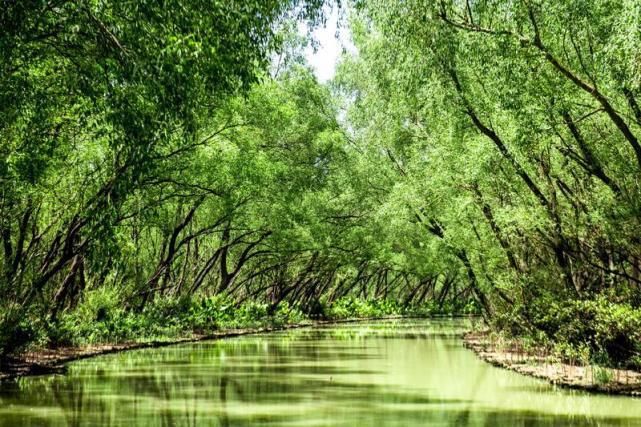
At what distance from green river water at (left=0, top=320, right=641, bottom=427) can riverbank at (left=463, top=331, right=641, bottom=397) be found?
379 millimetres

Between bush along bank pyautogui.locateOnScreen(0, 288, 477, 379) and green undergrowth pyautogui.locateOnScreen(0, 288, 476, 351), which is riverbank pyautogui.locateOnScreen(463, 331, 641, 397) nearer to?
bush along bank pyautogui.locateOnScreen(0, 288, 477, 379)

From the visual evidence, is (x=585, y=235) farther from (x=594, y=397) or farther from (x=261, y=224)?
(x=261, y=224)

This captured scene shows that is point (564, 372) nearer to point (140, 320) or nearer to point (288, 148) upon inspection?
point (140, 320)

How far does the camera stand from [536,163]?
15.8m

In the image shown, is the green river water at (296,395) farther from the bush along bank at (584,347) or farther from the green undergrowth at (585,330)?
the green undergrowth at (585,330)

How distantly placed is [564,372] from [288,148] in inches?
803

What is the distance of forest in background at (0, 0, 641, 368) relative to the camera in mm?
8961

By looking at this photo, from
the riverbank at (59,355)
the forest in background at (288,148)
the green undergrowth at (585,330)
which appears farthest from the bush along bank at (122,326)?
the green undergrowth at (585,330)

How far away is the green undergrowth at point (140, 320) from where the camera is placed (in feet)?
59.6

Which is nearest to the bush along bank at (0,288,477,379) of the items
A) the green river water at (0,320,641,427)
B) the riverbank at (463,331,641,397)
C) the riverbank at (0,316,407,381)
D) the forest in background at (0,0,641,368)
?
the riverbank at (0,316,407,381)

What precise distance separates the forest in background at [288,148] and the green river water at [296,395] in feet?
6.61

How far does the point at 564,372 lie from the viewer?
14164 millimetres

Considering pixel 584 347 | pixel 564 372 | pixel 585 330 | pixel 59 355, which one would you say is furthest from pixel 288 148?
pixel 564 372

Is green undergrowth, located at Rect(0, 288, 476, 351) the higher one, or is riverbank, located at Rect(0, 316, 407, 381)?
green undergrowth, located at Rect(0, 288, 476, 351)
